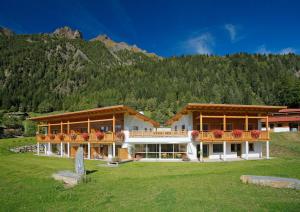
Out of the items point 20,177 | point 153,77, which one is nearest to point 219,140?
point 20,177

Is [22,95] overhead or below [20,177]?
overhead

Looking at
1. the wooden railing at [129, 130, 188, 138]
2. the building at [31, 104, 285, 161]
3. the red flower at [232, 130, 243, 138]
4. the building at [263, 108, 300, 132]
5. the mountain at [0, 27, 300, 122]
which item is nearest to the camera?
the red flower at [232, 130, 243, 138]

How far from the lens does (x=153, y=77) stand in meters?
118

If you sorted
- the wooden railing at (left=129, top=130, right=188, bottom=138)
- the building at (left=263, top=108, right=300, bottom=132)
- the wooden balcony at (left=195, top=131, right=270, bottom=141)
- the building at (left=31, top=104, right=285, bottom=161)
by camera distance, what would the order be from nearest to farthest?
1. the wooden balcony at (left=195, top=131, right=270, bottom=141)
2. the building at (left=31, top=104, right=285, bottom=161)
3. the wooden railing at (left=129, top=130, right=188, bottom=138)
4. the building at (left=263, top=108, right=300, bottom=132)

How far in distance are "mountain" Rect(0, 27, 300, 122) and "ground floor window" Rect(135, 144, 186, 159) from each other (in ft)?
158

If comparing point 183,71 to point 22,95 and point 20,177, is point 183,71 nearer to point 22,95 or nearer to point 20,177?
point 22,95

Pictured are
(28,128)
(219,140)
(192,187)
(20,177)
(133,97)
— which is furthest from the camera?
(133,97)

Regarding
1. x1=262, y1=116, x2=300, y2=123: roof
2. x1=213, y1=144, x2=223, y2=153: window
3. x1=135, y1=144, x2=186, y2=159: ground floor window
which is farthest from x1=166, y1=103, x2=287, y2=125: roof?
x1=262, y1=116, x2=300, y2=123: roof

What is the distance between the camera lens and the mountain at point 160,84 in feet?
315

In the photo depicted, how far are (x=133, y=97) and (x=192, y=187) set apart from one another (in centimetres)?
8959

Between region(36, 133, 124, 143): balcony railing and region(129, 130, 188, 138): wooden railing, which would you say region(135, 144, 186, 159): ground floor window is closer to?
region(129, 130, 188, 138): wooden railing

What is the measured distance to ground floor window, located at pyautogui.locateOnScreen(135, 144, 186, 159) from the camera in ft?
95.9

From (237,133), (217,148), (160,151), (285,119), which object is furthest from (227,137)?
(285,119)

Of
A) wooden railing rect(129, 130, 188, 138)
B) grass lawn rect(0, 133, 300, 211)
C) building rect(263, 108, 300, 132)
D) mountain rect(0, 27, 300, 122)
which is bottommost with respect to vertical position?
grass lawn rect(0, 133, 300, 211)
